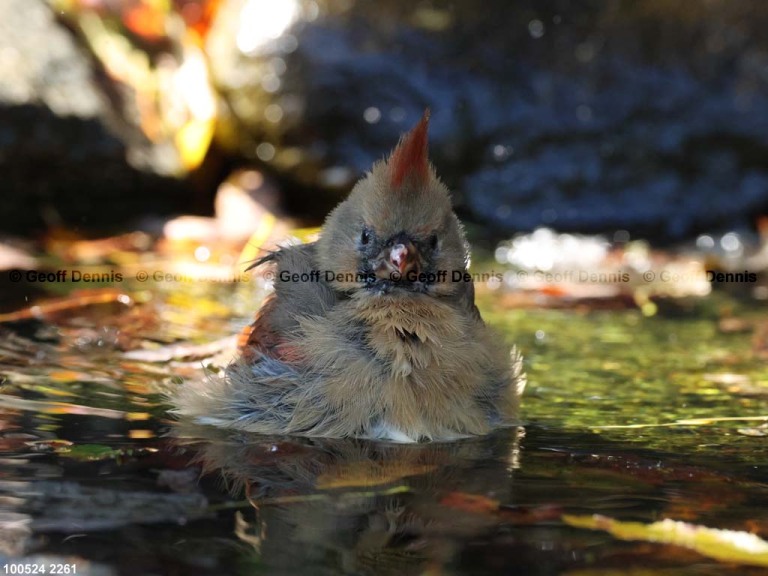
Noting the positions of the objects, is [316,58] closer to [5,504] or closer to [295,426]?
[295,426]

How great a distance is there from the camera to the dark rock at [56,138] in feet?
20.7

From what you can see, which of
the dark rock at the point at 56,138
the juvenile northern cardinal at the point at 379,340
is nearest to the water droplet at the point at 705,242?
the dark rock at the point at 56,138

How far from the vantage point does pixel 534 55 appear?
7.32m

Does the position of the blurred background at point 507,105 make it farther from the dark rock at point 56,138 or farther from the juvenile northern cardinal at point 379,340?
the juvenile northern cardinal at point 379,340

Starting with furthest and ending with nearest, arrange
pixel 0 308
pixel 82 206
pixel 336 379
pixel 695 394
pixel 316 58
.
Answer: pixel 316 58
pixel 82 206
pixel 0 308
pixel 695 394
pixel 336 379

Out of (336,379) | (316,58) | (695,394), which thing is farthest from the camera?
(316,58)

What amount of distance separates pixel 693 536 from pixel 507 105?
5315 mm

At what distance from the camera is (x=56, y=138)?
646cm

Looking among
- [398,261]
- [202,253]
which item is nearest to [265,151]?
[202,253]

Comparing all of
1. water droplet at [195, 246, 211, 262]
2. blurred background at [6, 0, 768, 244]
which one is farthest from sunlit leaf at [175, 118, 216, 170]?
water droplet at [195, 246, 211, 262]

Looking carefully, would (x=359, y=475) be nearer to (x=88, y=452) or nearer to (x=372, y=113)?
(x=88, y=452)

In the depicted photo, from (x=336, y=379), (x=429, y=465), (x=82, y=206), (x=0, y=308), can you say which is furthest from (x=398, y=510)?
(x=82, y=206)

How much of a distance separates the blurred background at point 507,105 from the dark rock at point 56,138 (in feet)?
1.74

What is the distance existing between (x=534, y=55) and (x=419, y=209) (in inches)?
165
